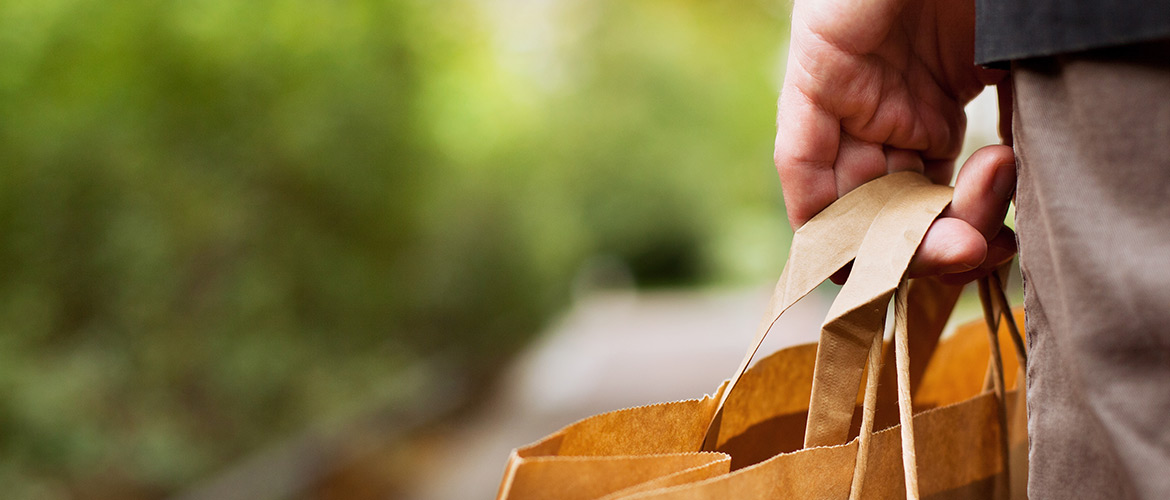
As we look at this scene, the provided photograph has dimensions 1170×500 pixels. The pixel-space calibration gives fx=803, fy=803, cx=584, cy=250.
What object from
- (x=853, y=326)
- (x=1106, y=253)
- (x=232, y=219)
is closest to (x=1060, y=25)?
(x=1106, y=253)

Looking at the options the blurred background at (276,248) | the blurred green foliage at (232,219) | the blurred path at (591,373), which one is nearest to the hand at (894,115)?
the blurred background at (276,248)

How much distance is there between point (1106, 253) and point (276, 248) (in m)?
4.10

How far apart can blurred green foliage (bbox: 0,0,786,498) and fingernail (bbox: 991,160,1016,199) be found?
3184 mm

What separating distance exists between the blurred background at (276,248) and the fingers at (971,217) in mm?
487

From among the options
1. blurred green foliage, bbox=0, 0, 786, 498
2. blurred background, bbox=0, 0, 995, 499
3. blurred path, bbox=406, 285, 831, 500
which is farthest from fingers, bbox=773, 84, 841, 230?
blurred path, bbox=406, 285, 831, 500

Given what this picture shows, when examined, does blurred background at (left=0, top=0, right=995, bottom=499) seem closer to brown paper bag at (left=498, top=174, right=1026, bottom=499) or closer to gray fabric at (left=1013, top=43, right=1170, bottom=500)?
brown paper bag at (left=498, top=174, right=1026, bottom=499)

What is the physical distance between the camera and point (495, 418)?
7.00 m

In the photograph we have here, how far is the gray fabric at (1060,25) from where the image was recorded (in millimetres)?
562

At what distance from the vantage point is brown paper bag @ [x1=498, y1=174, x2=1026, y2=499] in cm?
73

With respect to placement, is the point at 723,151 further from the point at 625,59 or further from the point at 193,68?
the point at 193,68

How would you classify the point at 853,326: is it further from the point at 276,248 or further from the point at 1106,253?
the point at 276,248

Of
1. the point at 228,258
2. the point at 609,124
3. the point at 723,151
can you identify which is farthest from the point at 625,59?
the point at 228,258

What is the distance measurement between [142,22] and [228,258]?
1134 mm

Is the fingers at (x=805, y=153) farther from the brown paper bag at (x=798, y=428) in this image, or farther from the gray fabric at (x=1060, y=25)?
the gray fabric at (x=1060, y=25)
